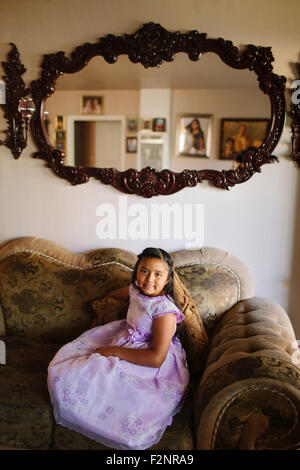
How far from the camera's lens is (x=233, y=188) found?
2.36 m

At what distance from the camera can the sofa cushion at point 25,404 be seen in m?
1.60

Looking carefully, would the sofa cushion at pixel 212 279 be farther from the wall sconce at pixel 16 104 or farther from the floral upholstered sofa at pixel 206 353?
the wall sconce at pixel 16 104

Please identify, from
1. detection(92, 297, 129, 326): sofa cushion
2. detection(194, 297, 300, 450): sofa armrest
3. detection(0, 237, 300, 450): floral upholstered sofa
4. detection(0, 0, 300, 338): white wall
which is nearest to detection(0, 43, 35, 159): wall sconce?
detection(0, 0, 300, 338): white wall

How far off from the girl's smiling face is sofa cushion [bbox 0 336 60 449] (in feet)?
1.97

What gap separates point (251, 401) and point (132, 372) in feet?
1.62

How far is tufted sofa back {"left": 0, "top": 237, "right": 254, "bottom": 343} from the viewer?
2.17 m

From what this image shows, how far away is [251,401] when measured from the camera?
138 centimetres

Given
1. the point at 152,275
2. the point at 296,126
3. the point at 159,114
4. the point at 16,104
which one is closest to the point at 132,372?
the point at 152,275

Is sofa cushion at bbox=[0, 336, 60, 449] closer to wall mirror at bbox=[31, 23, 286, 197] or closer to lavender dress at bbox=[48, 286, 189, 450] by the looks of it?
lavender dress at bbox=[48, 286, 189, 450]

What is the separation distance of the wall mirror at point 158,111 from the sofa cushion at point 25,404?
41.8 inches
